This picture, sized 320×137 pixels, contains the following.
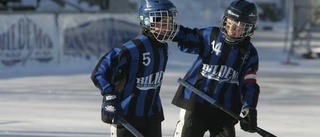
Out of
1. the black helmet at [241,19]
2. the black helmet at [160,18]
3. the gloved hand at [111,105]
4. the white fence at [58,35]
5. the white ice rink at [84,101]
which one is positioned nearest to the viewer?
the gloved hand at [111,105]

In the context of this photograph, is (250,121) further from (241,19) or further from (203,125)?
(241,19)

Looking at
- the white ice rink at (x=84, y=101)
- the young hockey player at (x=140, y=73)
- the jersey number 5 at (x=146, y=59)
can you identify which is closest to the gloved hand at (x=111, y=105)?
the young hockey player at (x=140, y=73)

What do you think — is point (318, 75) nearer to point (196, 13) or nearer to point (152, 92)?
point (152, 92)

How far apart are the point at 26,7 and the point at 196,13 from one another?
571 inches

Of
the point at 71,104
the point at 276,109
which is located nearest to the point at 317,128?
the point at 276,109

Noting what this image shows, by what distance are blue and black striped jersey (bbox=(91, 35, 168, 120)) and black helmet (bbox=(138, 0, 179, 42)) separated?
0.09 m

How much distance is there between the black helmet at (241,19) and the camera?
4629mm

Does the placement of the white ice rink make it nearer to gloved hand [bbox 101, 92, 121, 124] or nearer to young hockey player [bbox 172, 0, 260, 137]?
young hockey player [bbox 172, 0, 260, 137]

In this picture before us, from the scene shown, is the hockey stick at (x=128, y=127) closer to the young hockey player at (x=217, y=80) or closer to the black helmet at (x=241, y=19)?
the young hockey player at (x=217, y=80)

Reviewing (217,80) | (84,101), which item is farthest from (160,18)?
(84,101)

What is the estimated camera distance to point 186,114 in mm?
4883

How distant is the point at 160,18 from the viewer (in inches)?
173

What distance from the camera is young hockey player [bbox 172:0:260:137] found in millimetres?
4797

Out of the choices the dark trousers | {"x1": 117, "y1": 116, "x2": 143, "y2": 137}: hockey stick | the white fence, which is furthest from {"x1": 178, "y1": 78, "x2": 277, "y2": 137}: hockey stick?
the white fence
